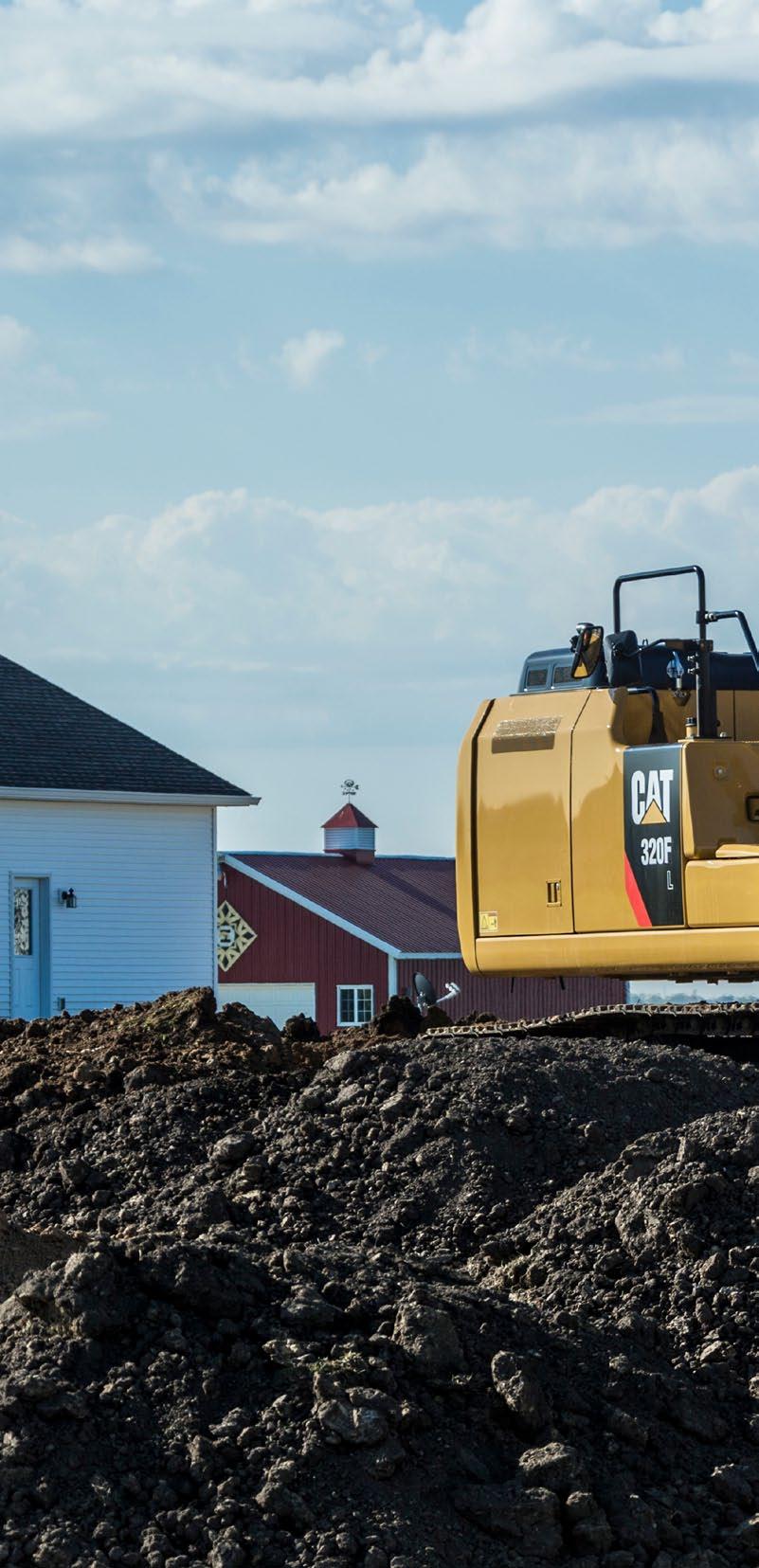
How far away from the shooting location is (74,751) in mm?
33625

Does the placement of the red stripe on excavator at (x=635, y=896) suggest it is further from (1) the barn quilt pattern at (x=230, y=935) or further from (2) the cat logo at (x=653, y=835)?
(1) the barn quilt pattern at (x=230, y=935)

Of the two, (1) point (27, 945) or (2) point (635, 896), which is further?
(1) point (27, 945)

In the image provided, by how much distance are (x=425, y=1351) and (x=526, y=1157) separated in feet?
13.9

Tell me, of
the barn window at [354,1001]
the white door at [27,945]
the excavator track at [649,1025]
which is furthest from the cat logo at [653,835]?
the barn window at [354,1001]

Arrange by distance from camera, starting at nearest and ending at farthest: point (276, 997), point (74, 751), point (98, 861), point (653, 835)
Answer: point (653, 835) < point (98, 861) < point (74, 751) < point (276, 997)

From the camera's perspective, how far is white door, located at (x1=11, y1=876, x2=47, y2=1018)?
3178 cm

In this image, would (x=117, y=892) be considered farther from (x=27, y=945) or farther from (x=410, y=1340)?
(x=410, y=1340)

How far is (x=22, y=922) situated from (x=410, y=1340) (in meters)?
25.0

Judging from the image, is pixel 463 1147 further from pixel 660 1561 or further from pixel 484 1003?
pixel 484 1003

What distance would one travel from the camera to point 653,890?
13.1 m

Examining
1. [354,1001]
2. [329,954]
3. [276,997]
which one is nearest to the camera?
[276,997]

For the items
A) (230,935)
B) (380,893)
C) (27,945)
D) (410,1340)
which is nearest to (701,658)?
(410,1340)

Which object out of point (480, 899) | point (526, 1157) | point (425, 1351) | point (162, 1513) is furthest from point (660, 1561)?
point (480, 899)

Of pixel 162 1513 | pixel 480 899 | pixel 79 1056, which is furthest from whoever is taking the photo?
pixel 79 1056
